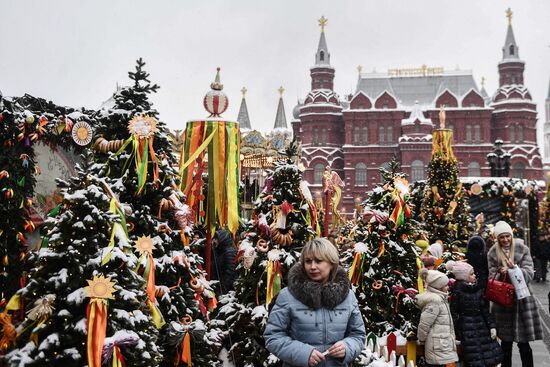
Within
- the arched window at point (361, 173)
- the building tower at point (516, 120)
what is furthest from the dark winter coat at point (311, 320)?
the building tower at point (516, 120)

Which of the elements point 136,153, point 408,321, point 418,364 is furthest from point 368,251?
point 136,153

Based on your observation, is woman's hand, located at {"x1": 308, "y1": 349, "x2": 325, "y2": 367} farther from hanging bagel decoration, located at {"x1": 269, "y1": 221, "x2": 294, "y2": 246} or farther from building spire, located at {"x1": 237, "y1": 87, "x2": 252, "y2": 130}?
building spire, located at {"x1": 237, "y1": 87, "x2": 252, "y2": 130}

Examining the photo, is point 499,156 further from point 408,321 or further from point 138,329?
point 138,329

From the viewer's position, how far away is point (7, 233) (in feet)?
19.1

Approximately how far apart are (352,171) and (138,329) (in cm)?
4202

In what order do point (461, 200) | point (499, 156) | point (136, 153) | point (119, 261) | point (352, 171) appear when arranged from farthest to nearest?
point (352, 171) < point (499, 156) < point (461, 200) < point (136, 153) < point (119, 261)

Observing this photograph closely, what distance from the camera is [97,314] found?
2.88 metres

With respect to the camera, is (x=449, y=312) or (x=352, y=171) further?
(x=352, y=171)

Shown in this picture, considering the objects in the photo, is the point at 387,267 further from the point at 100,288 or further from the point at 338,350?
the point at 100,288

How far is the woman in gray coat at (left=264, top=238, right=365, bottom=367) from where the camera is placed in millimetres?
2797

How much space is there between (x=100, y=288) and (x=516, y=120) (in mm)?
46430

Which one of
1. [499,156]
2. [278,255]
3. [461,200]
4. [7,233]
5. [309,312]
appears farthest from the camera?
→ [499,156]

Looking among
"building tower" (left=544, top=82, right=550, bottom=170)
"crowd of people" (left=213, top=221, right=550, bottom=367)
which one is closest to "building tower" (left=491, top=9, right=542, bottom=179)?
"crowd of people" (left=213, top=221, right=550, bottom=367)

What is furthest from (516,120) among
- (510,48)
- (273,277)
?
(273,277)
